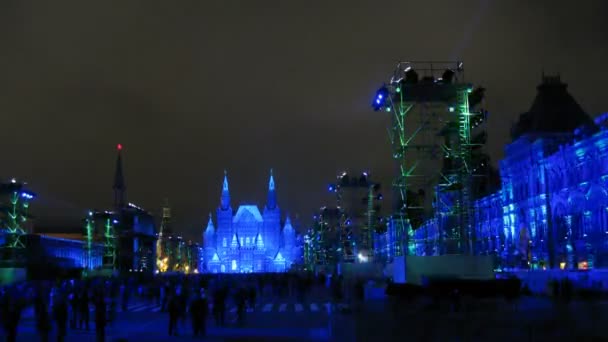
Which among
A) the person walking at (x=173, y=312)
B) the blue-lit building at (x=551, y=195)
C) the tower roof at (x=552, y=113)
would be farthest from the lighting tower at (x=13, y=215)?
the person walking at (x=173, y=312)

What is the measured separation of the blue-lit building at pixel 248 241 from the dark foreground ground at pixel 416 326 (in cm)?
14999

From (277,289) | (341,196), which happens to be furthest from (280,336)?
(341,196)

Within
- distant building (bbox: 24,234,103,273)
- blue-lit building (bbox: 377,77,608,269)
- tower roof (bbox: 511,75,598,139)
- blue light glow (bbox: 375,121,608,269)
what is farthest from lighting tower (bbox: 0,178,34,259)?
tower roof (bbox: 511,75,598,139)

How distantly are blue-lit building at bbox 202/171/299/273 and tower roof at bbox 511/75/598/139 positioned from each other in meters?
103

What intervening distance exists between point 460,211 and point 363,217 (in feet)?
136

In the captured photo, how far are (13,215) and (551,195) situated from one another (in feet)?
176

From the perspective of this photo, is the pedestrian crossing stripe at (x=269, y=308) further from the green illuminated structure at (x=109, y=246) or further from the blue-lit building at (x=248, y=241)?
the blue-lit building at (x=248, y=241)

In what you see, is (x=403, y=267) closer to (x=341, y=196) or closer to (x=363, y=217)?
(x=363, y=217)

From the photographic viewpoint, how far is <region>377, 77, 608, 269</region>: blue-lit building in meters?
60.3

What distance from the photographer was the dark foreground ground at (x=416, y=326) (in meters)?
15.7

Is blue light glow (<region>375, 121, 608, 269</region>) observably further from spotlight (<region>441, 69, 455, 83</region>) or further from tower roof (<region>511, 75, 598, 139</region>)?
spotlight (<region>441, 69, 455, 83</region>)

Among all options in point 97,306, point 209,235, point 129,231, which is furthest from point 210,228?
point 97,306

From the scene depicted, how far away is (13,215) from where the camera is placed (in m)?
79.2

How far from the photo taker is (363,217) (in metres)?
71.6
